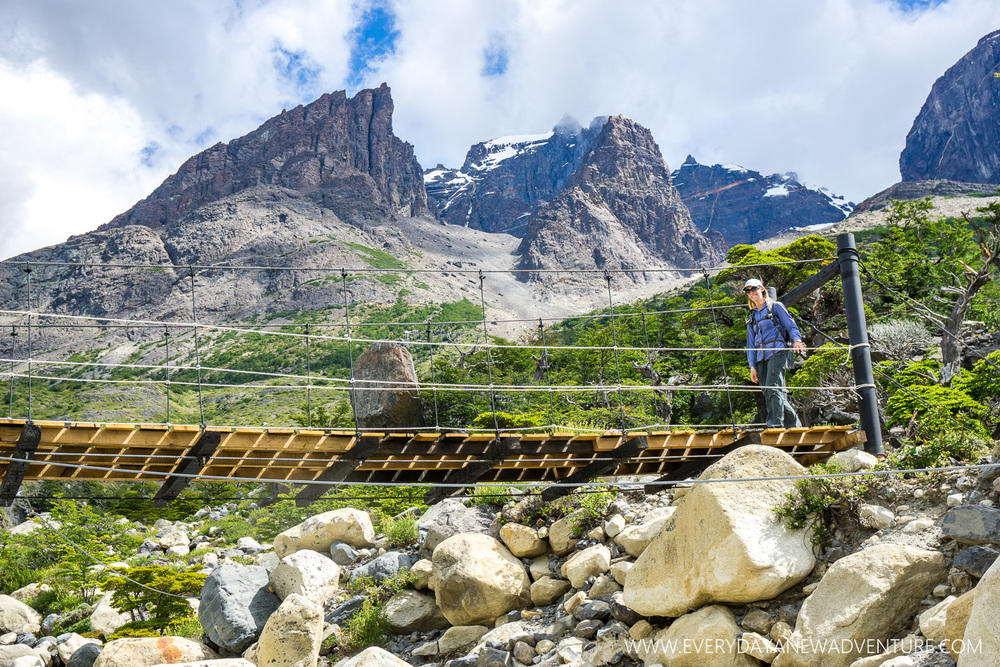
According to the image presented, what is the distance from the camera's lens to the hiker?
263 inches

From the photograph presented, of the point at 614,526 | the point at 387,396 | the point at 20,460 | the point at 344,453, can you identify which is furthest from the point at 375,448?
the point at 387,396

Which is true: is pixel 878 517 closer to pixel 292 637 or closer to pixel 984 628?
pixel 984 628

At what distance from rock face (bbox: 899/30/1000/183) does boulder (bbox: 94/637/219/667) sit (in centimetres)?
12934

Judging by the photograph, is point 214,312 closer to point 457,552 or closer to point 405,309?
point 405,309

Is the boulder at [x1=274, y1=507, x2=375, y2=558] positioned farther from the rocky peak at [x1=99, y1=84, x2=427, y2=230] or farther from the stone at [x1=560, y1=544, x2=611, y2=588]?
the rocky peak at [x1=99, y1=84, x2=427, y2=230]

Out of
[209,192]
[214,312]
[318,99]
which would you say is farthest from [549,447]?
[318,99]

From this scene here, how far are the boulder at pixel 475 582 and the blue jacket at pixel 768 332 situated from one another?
317cm

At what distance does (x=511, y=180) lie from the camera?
7101 inches

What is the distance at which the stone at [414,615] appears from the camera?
724 cm

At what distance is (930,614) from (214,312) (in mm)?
87745

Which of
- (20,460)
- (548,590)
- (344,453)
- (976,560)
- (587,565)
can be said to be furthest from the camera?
(548,590)

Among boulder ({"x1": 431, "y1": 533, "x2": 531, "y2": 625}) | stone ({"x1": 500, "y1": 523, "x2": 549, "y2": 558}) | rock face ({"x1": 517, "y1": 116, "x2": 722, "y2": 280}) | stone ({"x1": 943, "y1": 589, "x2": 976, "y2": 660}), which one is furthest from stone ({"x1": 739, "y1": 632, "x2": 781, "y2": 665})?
rock face ({"x1": 517, "y1": 116, "x2": 722, "y2": 280})

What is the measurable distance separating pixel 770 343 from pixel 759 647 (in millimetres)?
3168

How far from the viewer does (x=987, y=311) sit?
15.0 metres
